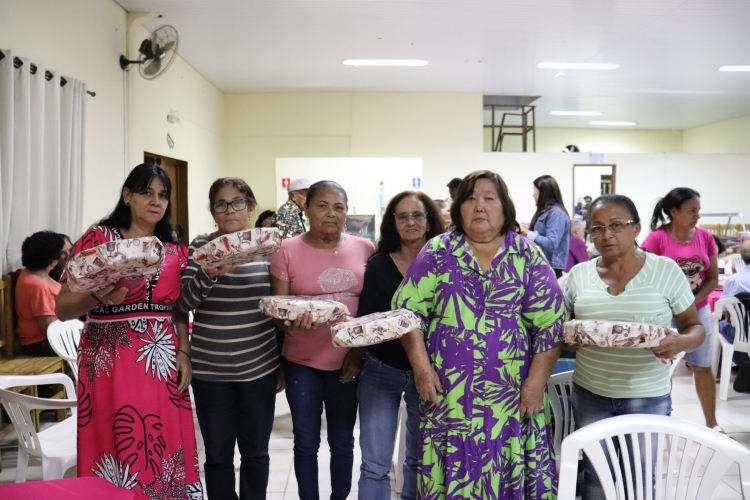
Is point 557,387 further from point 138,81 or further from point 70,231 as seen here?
point 138,81

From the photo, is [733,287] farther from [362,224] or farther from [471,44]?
[362,224]

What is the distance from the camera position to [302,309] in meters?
1.71

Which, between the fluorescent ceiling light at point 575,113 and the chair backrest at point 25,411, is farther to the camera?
the fluorescent ceiling light at point 575,113

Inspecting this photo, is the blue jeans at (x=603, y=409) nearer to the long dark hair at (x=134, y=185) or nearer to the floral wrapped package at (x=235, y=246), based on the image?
the floral wrapped package at (x=235, y=246)

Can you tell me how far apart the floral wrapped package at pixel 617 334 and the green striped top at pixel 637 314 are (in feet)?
0.46

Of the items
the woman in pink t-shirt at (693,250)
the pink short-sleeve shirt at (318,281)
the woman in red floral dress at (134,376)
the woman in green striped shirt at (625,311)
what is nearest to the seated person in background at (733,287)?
the woman in pink t-shirt at (693,250)

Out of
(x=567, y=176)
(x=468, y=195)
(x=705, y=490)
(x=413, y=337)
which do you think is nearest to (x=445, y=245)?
(x=468, y=195)

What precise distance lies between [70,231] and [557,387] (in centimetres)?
339

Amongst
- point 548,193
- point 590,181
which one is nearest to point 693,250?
point 548,193

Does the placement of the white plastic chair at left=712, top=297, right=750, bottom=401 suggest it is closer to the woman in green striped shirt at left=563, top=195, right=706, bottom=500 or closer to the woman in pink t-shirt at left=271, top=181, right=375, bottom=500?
the woman in green striped shirt at left=563, top=195, right=706, bottom=500

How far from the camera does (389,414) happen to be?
6.48 feet

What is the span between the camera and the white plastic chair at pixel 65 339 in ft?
9.86

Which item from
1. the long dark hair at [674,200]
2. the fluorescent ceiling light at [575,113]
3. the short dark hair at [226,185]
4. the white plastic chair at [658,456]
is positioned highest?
the fluorescent ceiling light at [575,113]

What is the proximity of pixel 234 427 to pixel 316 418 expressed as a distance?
303 mm
